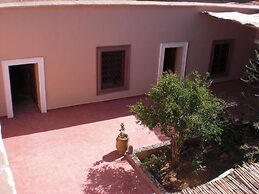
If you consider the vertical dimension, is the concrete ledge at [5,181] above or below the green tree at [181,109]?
above

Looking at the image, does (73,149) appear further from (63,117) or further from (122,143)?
(63,117)

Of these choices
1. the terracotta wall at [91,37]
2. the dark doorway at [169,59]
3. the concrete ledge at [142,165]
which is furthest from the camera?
the dark doorway at [169,59]

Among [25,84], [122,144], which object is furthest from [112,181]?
[25,84]

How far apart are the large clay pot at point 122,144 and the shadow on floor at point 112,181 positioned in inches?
27.3

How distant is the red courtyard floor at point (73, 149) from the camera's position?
345 inches

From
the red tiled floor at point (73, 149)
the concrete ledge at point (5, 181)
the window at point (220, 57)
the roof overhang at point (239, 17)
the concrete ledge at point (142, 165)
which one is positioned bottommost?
the red tiled floor at point (73, 149)

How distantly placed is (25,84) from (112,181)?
7613mm

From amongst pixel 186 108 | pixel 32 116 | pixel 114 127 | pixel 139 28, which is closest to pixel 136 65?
pixel 139 28

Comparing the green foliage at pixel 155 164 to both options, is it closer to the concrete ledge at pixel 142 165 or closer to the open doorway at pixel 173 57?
the concrete ledge at pixel 142 165

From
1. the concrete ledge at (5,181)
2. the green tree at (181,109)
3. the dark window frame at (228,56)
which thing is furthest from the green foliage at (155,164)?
the dark window frame at (228,56)

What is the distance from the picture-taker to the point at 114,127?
11.8 meters

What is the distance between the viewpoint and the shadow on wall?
11398 mm

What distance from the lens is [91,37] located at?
12.2m

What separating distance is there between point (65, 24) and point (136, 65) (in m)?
3.39
